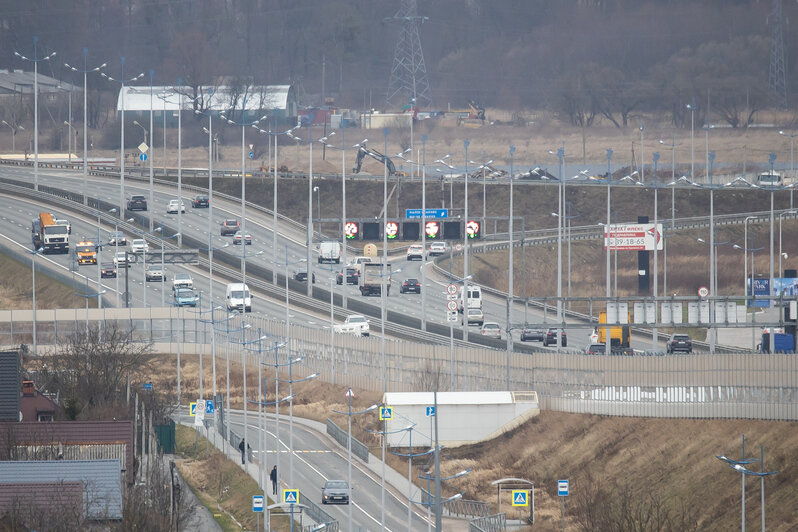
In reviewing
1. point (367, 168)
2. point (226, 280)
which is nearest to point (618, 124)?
point (367, 168)

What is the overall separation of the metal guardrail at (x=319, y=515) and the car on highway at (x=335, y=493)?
2.64ft

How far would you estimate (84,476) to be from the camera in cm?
3916

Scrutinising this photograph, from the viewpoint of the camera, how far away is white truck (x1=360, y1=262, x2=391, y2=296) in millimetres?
104000

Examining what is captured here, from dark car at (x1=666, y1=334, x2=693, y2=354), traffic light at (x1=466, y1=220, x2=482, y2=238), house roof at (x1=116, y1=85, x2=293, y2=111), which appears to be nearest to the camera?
traffic light at (x1=466, y1=220, x2=482, y2=238)

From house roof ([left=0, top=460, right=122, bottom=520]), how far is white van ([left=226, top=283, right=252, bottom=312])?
54072 millimetres

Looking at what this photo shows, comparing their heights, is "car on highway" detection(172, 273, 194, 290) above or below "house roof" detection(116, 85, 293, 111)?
below

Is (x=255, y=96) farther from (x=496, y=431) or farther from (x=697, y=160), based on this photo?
(x=496, y=431)

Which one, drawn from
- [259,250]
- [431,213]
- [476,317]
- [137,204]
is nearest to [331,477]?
[431,213]

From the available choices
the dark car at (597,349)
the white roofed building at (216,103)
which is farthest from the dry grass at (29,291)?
the white roofed building at (216,103)

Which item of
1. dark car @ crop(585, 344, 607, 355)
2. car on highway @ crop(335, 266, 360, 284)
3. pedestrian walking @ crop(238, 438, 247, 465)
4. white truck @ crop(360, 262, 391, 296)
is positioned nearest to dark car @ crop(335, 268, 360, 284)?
car on highway @ crop(335, 266, 360, 284)

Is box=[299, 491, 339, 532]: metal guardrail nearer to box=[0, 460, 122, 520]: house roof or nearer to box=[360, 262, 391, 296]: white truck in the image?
box=[0, 460, 122, 520]: house roof

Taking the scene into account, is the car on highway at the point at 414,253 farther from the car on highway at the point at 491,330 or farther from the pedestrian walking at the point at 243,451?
the pedestrian walking at the point at 243,451

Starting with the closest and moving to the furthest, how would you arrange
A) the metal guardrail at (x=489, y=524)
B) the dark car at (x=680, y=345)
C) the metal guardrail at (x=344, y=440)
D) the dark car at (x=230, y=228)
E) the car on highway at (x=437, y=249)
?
the metal guardrail at (x=489, y=524) < the metal guardrail at (x=344, y=440) < the dark car at (x=680, y=345) < the dark car at (x=230, y=228) < the car on highway at (x=437, y=249)

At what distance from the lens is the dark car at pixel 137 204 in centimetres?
12556
